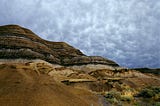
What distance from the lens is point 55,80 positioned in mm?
16406

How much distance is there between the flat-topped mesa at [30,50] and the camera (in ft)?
140

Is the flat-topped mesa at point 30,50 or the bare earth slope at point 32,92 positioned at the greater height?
the flat-topped mesa at point 30,50

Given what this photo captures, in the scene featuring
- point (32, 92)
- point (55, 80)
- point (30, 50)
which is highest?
point (30, 50)

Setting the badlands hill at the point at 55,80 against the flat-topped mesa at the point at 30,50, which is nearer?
the badlands hill at the point at 55,80

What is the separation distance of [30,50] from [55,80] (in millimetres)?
29518

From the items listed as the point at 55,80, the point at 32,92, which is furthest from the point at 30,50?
the point at 32,92

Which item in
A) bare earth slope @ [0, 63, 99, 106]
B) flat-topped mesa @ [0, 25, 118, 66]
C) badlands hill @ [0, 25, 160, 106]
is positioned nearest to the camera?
bare earth slope @ [0, 63, 99, 106]

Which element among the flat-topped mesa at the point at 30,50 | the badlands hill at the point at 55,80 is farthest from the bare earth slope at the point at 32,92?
the flat-topped mesa at the point at 30,50

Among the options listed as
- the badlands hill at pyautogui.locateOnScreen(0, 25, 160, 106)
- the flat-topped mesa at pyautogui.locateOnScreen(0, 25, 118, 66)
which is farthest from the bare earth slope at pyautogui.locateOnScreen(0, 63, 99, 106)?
the flat-topped mesa at pyautogui.locateOnScreen(0, 25, 118, 66)

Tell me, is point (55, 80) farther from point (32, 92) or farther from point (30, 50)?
point (30, 50)

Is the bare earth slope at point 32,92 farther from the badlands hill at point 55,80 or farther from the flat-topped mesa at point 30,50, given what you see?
the flat-topped mesa at point 30,50

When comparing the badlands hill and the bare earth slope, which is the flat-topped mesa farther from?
the bare earth slope

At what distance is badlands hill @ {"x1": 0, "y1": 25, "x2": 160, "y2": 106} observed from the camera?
12.5 m

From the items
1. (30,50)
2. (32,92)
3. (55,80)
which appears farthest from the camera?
(30,50)
